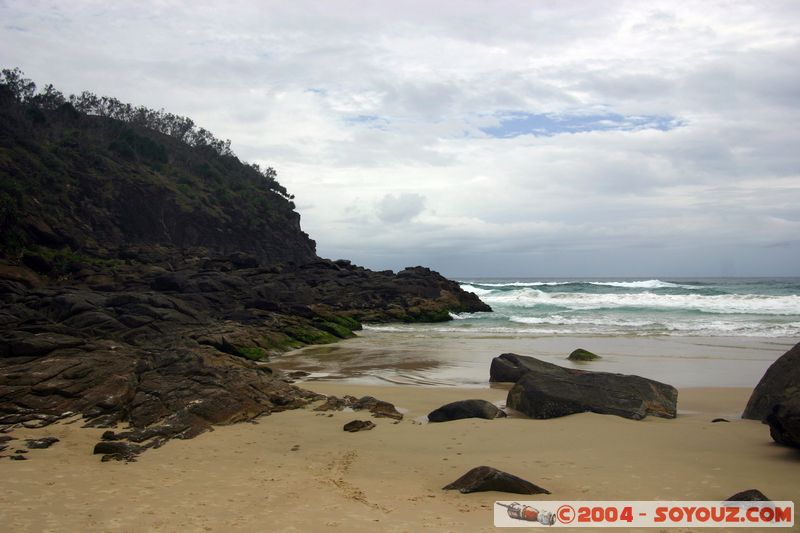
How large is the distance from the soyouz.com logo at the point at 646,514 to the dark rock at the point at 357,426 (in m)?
3.66

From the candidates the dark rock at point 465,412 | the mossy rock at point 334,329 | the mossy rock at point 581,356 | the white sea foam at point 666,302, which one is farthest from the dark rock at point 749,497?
the white sea foam at point 666,302

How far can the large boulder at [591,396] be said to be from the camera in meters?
9.40

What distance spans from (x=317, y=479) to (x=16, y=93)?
74.2 metres

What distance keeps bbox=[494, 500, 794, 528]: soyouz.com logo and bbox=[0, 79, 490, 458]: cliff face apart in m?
4.95

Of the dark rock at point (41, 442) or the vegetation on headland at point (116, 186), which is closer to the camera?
the dark rock at point (41, 442)

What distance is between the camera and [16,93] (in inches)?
2511

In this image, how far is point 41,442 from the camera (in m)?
7.35

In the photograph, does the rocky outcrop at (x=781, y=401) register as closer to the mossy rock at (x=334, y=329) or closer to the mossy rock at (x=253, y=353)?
the mossy rock at (x=253, y=353)

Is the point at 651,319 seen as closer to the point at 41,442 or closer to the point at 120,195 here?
the point at 41,442

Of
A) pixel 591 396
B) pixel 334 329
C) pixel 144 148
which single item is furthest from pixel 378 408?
pixel 144 148

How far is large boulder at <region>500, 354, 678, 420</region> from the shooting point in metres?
9.40

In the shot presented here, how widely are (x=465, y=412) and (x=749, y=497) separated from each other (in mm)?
4735

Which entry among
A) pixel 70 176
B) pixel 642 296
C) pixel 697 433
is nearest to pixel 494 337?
pixel 697 433

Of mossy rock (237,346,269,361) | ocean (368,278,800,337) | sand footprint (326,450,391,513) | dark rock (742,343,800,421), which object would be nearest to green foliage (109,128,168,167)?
ocean (368,278,800,337)
